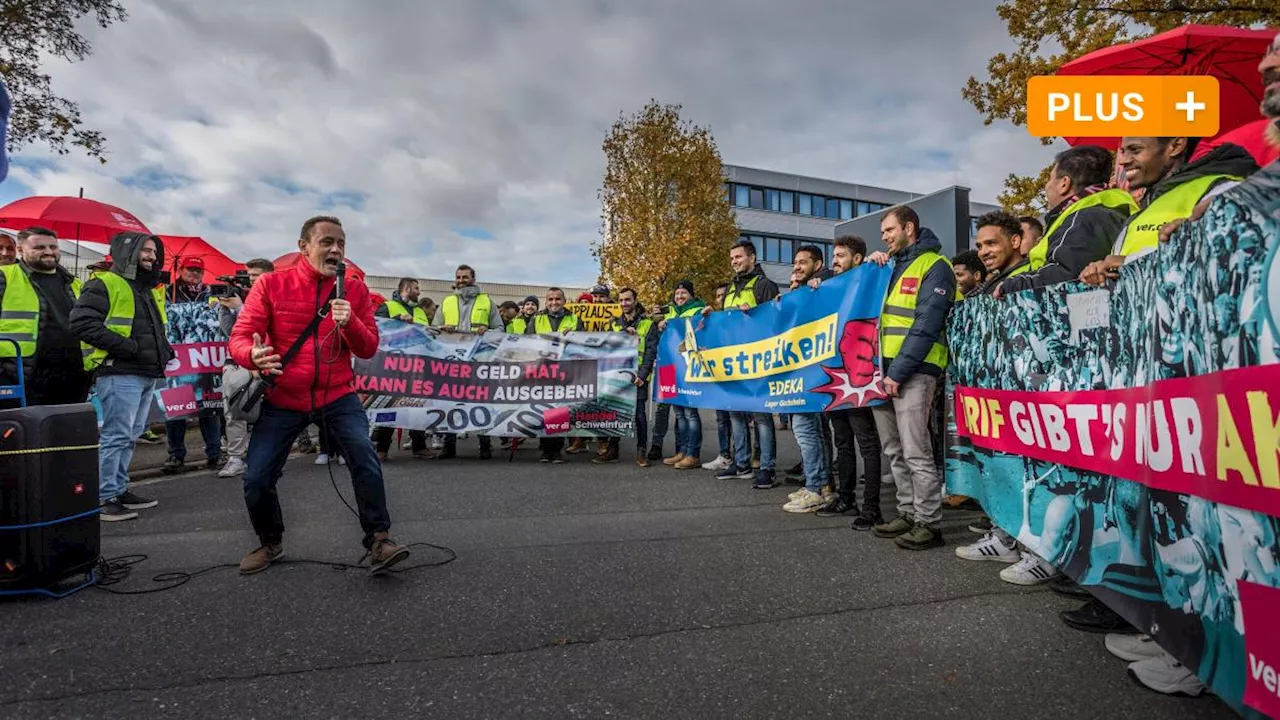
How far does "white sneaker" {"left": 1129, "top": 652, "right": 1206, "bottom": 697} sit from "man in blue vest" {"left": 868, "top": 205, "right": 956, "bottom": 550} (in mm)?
1805

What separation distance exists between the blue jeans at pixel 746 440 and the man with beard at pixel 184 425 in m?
5.96

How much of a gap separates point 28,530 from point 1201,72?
9527mm

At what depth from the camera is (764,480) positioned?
658 centimetres

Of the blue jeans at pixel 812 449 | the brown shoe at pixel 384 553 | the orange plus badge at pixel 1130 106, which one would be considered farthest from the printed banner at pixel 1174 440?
the brown shoe at pixel 384 553

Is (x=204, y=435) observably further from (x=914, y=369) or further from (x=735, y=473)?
(x=914, y=369)

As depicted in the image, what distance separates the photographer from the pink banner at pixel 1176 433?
5.80ft

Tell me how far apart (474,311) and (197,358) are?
129 inches

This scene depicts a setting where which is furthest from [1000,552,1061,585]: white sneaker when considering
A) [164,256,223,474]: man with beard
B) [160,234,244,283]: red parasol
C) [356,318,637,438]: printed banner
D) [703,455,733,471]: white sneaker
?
[160,234,244,283]: red parasol

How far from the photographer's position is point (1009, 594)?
11.6ft

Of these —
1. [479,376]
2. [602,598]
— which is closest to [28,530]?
[602,598]

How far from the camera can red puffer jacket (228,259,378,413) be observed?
3.93 meters

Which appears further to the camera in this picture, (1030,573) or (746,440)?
(746,440)

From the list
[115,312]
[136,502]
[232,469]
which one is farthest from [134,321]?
[232,469]

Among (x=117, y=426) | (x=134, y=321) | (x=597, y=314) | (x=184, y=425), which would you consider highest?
(x=597, y=314)
